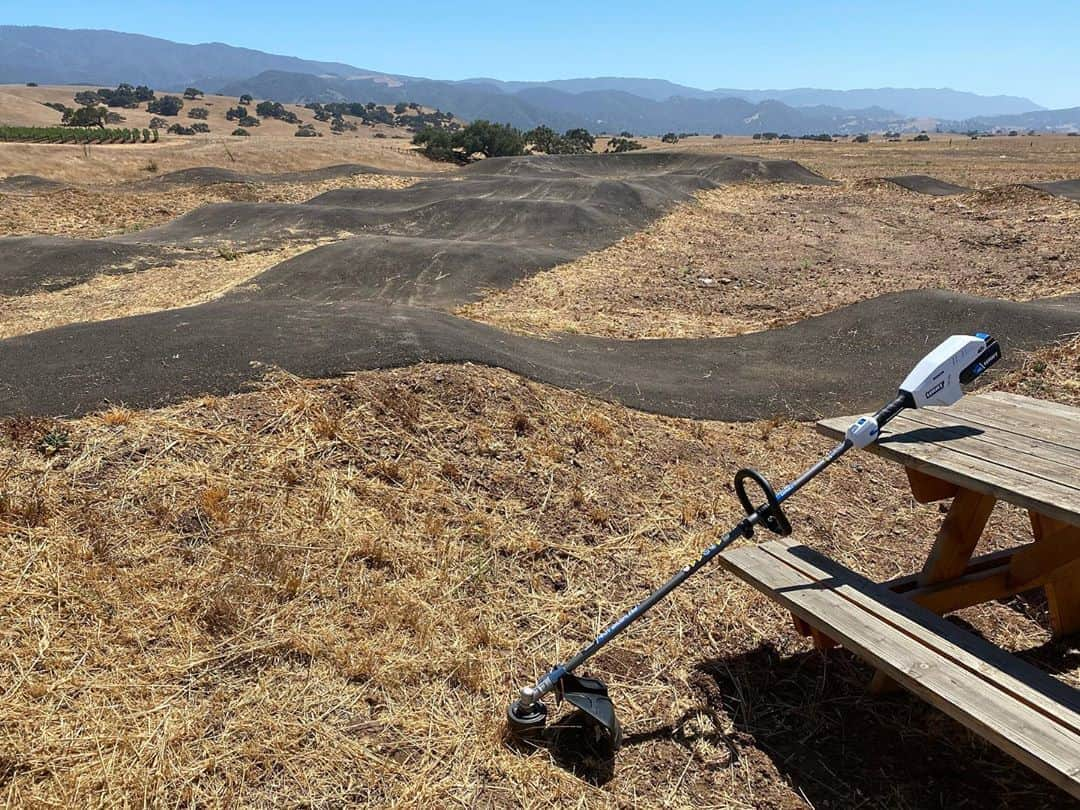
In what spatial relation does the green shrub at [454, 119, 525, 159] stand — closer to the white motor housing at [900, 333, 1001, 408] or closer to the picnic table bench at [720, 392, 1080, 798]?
the picnic table bench at [720, 392, 1080, 798]

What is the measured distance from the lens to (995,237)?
60.5 ft

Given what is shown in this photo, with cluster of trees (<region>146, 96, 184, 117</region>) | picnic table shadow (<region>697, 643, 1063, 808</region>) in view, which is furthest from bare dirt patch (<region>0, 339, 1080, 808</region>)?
cluster of trees (<region>146, 96, 184, 117</region>)

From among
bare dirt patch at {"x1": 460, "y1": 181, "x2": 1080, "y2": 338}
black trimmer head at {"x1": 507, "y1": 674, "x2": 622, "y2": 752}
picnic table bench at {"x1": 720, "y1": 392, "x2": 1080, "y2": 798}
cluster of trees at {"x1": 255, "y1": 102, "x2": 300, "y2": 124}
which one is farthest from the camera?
cluster of trees at {"x1": 255, "y1": 102, "x2": 300, "y2": 124}

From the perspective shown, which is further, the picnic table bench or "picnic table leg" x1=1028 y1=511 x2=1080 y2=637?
"picnic table leg" x1=1028 y1=511 x2=1080 y2=637

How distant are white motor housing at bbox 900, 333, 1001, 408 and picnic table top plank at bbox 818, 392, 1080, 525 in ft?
1.10

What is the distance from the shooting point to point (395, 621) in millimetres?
3971

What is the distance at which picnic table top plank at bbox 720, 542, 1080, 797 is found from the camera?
2529mm

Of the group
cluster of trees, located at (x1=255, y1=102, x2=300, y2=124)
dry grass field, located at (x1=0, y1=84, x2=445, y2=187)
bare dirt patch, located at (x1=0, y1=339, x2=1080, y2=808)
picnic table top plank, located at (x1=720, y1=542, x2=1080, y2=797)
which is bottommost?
bare dirt patch, located at (x1=0, y1=339, x2=1080, y2=808)

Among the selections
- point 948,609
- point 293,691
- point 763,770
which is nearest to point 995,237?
point 948,609

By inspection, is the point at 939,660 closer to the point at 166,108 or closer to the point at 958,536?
the point at 958,536

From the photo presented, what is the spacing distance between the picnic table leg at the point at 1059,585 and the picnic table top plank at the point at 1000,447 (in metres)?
0.59

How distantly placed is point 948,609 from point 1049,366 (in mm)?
6111

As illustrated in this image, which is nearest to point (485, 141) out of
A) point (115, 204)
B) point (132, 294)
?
point (115, 204)

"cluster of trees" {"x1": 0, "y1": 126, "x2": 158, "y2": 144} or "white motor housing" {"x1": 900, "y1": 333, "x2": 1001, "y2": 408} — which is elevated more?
"cluster of trees" {"x1": 0, "y1": 126, "x2": 158, "y2": 144}
